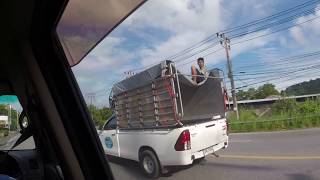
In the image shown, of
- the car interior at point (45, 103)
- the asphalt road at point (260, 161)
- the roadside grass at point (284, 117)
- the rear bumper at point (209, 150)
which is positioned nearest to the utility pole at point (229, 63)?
the roadside grass at point (284, 117)

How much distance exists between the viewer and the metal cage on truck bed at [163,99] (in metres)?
2.91

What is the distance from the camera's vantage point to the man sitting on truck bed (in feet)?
7.58

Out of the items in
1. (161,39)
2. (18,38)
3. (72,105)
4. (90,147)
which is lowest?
(90,147)

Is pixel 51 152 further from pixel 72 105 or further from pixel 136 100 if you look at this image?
pixel 136 100

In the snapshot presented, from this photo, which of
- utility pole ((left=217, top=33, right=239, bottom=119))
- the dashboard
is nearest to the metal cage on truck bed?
utility pole ((left=217, top=33, right=239, bottom=119))

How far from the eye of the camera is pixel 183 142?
3.57 m

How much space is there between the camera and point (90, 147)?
3.04 meters

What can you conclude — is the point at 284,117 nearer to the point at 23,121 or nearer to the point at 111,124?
the point at 111,124

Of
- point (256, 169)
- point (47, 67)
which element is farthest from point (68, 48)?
point (256, 169)

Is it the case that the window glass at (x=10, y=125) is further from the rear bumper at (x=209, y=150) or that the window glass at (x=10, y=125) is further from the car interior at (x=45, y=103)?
the rear bumper at (x=209, y=150)

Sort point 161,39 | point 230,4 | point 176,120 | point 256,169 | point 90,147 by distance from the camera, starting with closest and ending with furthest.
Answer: point 230,4 → point 161,39 → point 256,169 → point 90,147 → point 176,120

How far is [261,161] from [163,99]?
0.90 meters

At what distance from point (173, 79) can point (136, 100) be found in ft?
0.96

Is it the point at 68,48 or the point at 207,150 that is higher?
the point at 68,48
